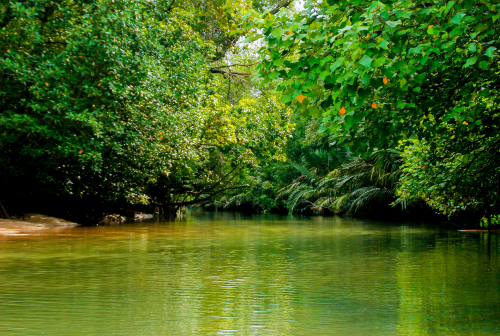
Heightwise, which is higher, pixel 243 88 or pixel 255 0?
pixel 255 0

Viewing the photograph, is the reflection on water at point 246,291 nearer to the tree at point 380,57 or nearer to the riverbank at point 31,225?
the tree at point 380,57

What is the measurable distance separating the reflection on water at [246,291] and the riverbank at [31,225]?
354cm

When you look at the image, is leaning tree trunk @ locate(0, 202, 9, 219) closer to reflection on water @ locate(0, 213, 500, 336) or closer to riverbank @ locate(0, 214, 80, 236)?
riverbank @ locate(0, 214, 80, 236)

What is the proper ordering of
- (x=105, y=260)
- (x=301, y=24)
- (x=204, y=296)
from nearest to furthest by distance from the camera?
(x=301, y=24)
(x=204, y=296)
(x=105, y=260)

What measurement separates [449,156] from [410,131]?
12.0 feet

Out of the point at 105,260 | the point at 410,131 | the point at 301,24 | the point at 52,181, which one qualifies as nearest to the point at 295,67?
the point at 301,24

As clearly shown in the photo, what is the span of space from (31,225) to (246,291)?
42.2 feet

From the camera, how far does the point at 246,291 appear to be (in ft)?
22.1

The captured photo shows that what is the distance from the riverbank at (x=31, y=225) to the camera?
15.2m

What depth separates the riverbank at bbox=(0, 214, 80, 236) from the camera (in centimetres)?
1519

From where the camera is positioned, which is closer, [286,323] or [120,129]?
[286,323]

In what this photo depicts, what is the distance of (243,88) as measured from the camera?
2759 centimetres

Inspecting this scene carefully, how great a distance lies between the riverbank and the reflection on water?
3.54 meters

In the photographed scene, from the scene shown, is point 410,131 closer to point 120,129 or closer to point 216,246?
point 216,246
